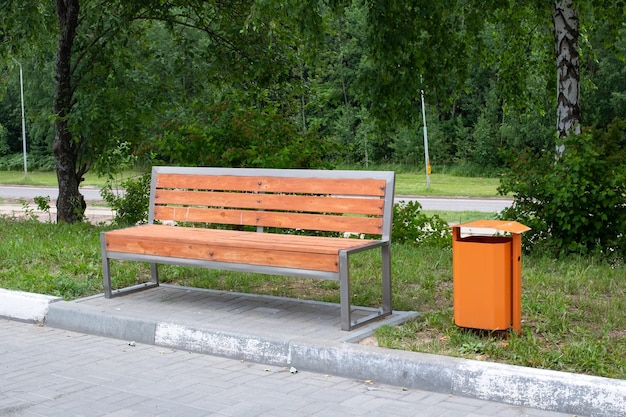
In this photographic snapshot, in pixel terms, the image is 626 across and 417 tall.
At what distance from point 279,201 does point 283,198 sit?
43 mm

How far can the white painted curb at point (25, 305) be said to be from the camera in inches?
263

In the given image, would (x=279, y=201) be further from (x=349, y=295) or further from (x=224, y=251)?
(x=349, y=295)

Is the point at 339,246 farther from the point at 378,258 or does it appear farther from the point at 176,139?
the point at 176,139

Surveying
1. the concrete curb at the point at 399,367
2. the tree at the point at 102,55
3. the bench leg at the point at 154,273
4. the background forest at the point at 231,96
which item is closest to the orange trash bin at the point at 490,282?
the concrete curb at the point at 399,367

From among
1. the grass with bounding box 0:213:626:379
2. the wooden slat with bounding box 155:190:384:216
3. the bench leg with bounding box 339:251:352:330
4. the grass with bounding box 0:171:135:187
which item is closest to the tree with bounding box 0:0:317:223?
the grass with bounding box 0:213:626:379

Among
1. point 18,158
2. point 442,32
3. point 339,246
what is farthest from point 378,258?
point 18,158

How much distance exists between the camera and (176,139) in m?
11.6

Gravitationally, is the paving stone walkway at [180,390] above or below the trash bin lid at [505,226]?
below

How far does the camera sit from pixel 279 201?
6.62 m

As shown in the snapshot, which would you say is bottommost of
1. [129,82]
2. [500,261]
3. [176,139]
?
[500,261]

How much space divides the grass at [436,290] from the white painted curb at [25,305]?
8.5 inches

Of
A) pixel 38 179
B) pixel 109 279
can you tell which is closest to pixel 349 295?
pixel 109 279

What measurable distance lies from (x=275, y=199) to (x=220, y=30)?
28.1ft

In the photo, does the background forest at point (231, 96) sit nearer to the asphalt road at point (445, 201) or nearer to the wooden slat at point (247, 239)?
the wooden slat at point (247, 239)
